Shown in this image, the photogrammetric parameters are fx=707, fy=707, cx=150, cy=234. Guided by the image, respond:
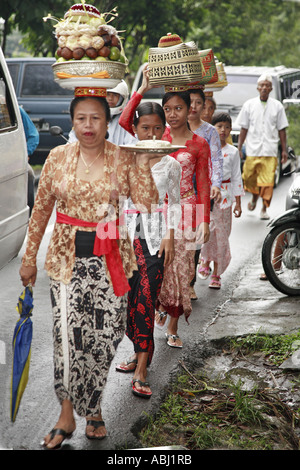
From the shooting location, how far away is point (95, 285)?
3439mm

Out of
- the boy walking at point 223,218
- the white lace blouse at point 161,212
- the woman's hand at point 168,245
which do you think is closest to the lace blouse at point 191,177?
the white lace blouse at point 161,212

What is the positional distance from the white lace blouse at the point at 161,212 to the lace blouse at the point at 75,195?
66 cm

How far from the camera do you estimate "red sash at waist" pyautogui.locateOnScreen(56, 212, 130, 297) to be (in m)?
3.38

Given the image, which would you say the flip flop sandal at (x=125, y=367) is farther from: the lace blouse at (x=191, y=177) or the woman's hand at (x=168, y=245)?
the lace blouse at (x=191, y=177)

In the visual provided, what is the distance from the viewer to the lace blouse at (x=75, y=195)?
3.38m

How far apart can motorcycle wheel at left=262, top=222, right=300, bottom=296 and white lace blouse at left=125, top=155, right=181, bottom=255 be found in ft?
6.39

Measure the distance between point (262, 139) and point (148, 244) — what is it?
19.3ft

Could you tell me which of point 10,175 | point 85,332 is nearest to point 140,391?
point 85,332

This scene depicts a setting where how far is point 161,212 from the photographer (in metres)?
4.20

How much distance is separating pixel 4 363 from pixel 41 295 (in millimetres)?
1605

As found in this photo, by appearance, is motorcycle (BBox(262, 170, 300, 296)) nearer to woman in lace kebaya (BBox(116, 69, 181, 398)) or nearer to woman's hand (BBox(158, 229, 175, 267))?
woman in lace kebaya (BBox(116, 69, 181, 398))

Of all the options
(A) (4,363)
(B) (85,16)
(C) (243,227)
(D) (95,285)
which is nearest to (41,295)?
(A) (4,363)

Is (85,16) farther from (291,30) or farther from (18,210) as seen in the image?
(291,30)

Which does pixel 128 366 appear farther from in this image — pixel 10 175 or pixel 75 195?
pixel 10 175
